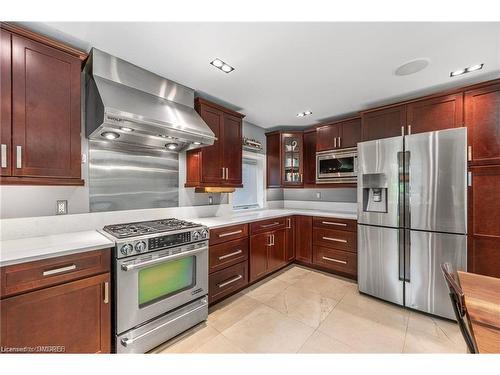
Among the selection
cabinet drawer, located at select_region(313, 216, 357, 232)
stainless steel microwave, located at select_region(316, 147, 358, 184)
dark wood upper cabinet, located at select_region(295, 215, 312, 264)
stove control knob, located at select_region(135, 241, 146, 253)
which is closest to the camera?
stove control knob, located at select_region(135, 241, 146, 253)

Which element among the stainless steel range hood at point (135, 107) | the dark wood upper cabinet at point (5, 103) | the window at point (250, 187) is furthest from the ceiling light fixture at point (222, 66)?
the window at point (250, 187)

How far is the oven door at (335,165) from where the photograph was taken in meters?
3.17

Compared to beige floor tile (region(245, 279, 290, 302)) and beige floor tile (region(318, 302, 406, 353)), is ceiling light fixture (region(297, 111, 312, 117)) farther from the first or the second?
beige floor tile (region(318, 302, 406, 353))

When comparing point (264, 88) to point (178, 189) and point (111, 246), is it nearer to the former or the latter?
point (178, 189)

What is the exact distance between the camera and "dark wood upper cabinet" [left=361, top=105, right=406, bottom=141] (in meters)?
2.58

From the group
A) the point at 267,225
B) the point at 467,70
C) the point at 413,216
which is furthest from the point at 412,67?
the point at 267,225

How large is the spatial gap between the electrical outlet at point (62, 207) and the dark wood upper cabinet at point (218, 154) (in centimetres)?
117

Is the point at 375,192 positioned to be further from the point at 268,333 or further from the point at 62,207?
the point at 62,207

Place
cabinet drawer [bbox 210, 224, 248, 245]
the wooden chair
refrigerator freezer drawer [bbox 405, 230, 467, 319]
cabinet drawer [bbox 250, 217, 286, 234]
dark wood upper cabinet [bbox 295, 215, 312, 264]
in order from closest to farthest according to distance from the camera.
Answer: the wooden chair → refrigerator freezer drawer [bbox 405, 230, 467, 319] → cabinet drawer [bbox 210, 224, 248, 245] → cabinet drawer [bbox 250, 217, 286, 234] → dark wood upper cabinet [bbox 295, 215, 312, 264]

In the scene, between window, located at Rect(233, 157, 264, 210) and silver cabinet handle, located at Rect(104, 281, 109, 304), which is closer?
silver cabinet handle, located at Rect(104, 281, 109, 304)

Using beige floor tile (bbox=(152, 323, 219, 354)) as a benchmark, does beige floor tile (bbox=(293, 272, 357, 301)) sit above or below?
below

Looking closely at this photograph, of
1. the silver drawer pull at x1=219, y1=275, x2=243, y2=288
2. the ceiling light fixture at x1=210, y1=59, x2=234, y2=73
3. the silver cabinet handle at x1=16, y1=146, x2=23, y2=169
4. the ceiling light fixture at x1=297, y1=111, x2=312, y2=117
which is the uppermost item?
the ceiling light fixture at x1=297, y1=111, x2=312, y2=117

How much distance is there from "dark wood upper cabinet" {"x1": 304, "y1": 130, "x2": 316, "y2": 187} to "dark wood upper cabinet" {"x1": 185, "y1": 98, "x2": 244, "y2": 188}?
1.44 m

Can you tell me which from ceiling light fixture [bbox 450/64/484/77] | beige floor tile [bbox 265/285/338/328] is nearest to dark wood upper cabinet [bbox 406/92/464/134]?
ceiling light fixture [bbox 450/64/484/77]
